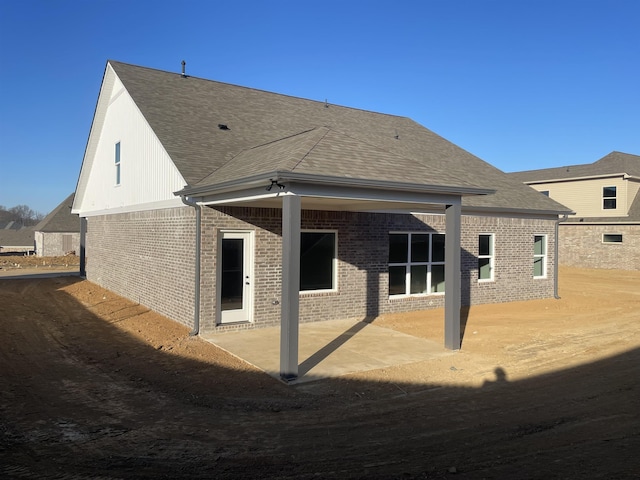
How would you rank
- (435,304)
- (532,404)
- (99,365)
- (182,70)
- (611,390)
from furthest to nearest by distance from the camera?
(182,70), (435,304), (99,365), (611,390), (532,404)

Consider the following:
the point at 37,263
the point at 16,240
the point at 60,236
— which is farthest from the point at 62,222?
the point at 16,240

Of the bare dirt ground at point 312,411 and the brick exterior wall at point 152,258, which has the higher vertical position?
the brick exterior wall at point 152,258

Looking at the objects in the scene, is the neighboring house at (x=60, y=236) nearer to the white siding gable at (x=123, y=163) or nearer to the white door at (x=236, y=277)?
the white siding gable at (x=123, y=163)

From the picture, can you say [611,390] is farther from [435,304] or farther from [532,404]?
[435,304]

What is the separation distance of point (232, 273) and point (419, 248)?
242 inches

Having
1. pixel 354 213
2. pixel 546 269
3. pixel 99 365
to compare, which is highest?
pixel 354 213

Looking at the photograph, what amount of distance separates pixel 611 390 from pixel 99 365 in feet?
27.9

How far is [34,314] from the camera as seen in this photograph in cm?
1384

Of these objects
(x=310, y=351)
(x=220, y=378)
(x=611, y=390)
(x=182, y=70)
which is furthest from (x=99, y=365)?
(x=182, y=70)

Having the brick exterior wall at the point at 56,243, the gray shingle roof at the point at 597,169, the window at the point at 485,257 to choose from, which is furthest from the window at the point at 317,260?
the brick exterior wall at the point at 56,243

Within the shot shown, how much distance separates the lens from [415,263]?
14.7 metres

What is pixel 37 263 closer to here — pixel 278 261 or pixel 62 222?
pixel 62 222

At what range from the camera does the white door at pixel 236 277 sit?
11.4 metres

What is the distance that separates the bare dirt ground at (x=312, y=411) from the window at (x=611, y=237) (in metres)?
22.2
